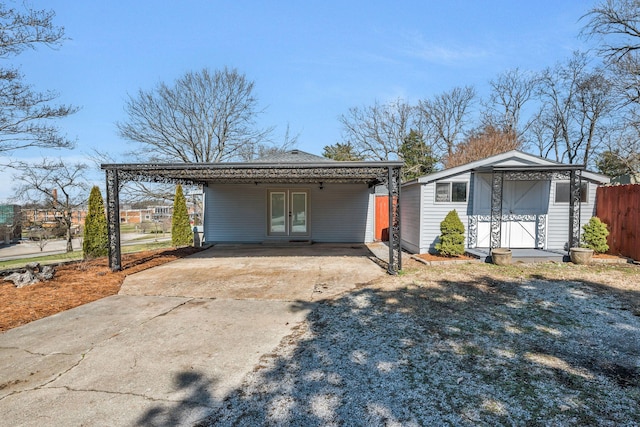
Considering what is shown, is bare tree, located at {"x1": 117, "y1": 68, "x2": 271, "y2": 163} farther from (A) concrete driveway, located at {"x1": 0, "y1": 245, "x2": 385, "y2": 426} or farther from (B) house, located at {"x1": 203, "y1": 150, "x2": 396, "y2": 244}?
(A) concrete driveway, located at {"x1": 0, "y1": 245, "x2": 385, "y2": 426}

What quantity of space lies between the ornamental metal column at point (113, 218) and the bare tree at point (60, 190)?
35.0 ft

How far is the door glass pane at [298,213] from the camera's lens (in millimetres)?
12523

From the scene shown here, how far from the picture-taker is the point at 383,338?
3746mm

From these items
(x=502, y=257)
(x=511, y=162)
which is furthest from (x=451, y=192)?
(x=502, y=257)

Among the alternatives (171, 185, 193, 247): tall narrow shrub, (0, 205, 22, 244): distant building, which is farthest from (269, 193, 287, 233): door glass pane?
(0, 205, 22, 244): distant building

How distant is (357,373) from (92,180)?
63.7 ft

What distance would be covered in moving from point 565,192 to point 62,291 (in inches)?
497

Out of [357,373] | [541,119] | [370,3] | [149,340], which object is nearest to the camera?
[357,373]

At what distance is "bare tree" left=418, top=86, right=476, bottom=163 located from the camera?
2531cm

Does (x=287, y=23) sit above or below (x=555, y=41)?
below

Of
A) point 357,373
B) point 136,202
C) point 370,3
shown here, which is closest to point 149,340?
point 357,373

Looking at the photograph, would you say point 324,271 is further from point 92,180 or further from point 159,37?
point 92,180

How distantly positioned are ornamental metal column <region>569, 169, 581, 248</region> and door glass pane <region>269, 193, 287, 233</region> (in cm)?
→ 913

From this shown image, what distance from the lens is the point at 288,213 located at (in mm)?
12570
